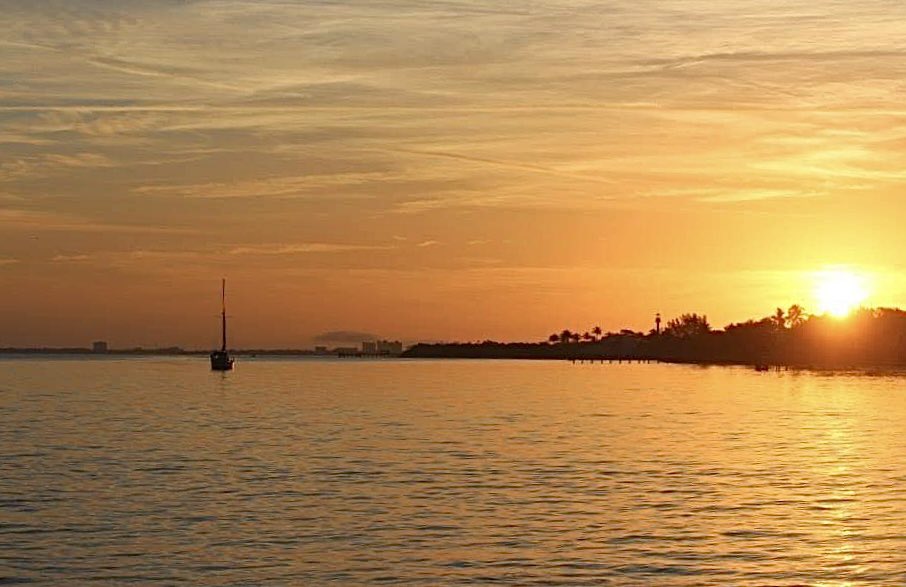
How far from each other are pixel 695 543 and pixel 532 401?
350 ft

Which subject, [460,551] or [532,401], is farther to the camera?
[532,401]

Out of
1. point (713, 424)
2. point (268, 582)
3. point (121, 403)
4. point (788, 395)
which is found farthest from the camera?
point (788, 395)

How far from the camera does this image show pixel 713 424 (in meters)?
102

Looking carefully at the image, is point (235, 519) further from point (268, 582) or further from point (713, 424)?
point (713, 424)

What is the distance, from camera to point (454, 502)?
167 ft

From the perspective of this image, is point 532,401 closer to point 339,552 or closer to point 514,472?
point 514,472

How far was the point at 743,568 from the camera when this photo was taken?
122ft

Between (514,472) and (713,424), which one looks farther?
(713,424)

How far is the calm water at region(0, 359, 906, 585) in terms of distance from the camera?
37.4 metres

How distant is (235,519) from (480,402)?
98521mm

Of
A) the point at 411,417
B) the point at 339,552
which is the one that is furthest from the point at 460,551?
the point at 411,417

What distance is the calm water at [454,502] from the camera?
37.4 meters

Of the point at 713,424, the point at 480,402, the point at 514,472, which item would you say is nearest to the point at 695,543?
the point at 514,472

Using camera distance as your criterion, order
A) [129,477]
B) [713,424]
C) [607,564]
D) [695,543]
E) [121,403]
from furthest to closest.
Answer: [121,403]
[713,424]
[129,477]
[695,543]
[607,564]
